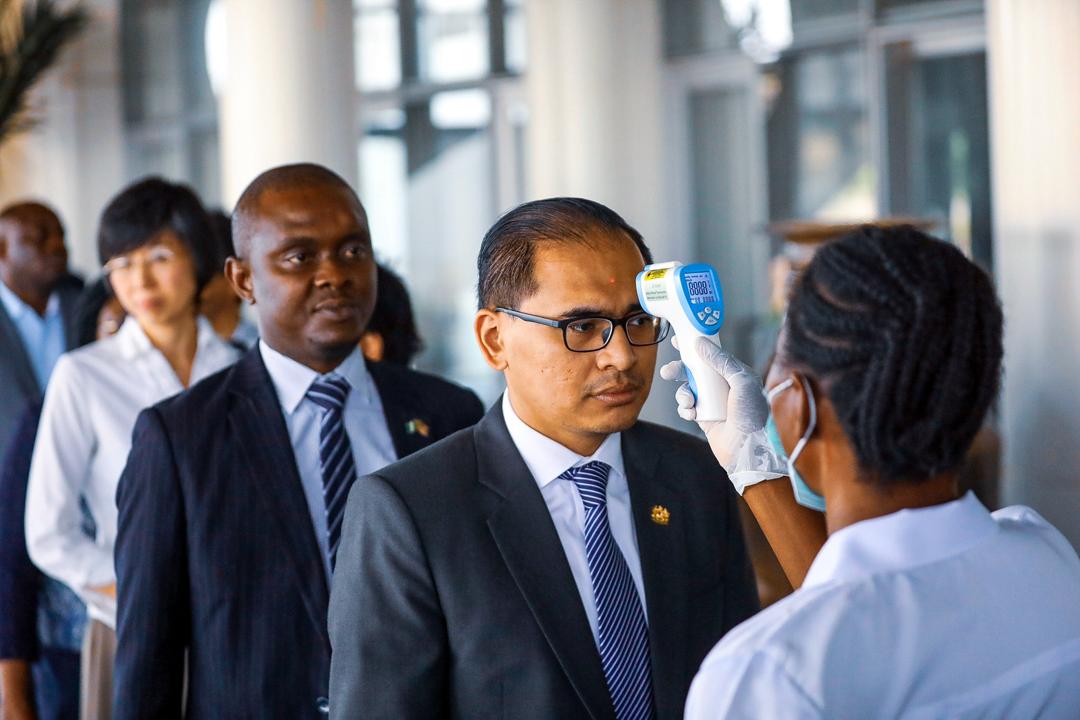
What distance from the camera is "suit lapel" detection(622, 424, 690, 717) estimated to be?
193cm

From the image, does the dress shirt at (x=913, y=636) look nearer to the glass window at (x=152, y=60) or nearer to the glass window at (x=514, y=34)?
the glass window at (x=514, y=34)

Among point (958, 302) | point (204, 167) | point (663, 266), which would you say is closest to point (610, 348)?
point (663, 266)

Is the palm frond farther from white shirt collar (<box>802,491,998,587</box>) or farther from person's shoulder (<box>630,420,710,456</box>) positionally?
white shirt collar (<box>802,491,998,587</box>)

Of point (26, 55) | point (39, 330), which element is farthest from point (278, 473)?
point (26, 55)

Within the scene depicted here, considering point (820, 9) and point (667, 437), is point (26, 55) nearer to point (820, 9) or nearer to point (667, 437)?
point (820, 9)

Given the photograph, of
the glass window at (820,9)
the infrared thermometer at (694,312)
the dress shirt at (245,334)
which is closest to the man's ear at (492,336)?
the infrared thermometer at (694,312)

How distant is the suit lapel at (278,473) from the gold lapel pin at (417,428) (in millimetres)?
261

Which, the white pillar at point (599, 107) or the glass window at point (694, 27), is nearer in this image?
the white pillar at point (599, 107)

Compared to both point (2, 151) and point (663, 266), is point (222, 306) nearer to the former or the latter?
point (663, 266)

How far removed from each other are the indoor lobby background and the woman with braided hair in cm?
362

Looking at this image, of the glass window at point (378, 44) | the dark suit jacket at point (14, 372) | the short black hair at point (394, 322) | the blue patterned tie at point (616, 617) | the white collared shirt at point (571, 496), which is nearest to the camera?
the blue patterned tie at point (616, 617)

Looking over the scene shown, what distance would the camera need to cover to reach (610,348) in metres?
1.96

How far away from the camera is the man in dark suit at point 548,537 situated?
1.85 m

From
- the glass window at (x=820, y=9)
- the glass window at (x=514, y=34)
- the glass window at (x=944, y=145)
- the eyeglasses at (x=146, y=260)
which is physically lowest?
the eyeglasses at (x=146, y=260)
